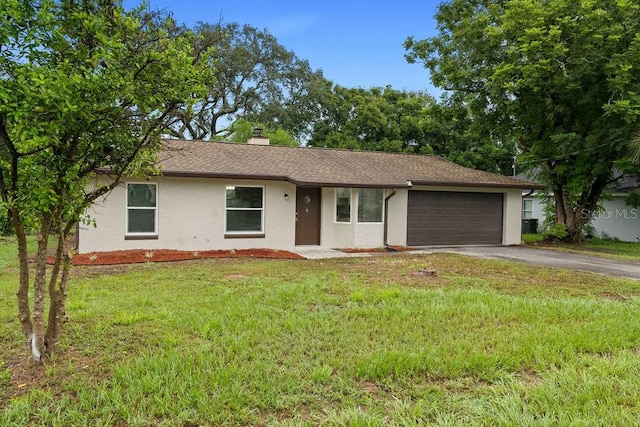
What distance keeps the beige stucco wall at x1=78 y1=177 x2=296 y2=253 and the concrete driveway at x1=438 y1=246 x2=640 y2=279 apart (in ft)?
16.0

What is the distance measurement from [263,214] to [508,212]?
9089 millimetres

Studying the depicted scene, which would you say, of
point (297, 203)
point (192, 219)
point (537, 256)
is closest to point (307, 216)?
point (297, 203)

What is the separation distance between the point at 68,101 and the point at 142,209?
9.24m

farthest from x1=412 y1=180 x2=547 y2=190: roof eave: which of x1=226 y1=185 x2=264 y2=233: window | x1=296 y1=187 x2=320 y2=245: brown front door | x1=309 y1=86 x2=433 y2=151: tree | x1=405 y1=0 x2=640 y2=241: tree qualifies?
x1=309 y1=86 x2=433 y2=151: tree

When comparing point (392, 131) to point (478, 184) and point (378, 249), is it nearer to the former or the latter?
point (478, 184)

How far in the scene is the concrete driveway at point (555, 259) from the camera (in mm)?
10320

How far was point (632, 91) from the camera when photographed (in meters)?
13.3

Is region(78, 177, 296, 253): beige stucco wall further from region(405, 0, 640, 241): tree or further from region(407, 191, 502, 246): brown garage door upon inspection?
region(405, 0, 640, 241): tree

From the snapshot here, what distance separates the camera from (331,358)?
4121 mm

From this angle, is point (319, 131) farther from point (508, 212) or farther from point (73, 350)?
point (73, 350)

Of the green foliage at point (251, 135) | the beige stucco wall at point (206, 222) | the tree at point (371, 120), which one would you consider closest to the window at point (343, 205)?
the beige stucco wall at point (206, 222)

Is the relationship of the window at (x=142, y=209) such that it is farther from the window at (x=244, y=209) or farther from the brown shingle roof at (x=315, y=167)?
the window at (x=244, y=209)

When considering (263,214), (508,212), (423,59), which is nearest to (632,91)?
(508,212)

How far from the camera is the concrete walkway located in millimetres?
10461
